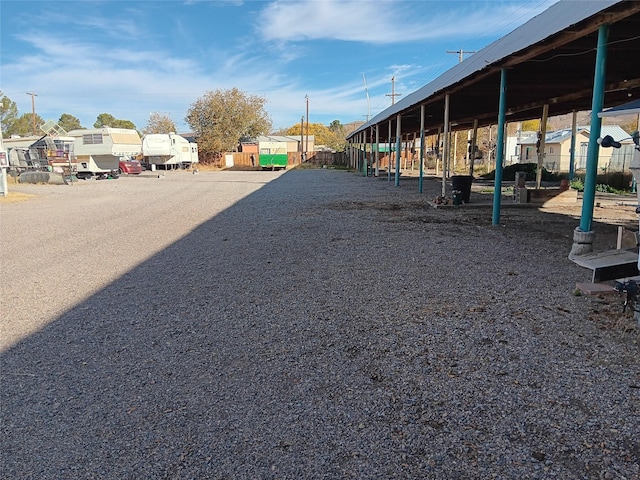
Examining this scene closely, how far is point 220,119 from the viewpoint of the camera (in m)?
59.1

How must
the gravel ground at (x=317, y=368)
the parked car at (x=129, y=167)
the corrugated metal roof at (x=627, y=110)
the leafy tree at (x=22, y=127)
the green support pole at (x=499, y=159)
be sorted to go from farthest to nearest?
the leafy tree at (x=22, y=127), the parked car at (x=129, y=167), the green support pole at (x=499, y=159), the corrugated metal roof at (x=627, y=110), the gravel ground at (x=317, y=368)

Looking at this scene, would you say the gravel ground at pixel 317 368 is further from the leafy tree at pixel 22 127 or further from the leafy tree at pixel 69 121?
the leafy tree at pixel 69 121

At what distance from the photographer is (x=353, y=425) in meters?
2.72

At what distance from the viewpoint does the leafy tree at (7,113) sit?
57.4 m

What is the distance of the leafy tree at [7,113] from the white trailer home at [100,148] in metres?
37.5

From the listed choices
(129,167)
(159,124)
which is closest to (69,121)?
(159,124)

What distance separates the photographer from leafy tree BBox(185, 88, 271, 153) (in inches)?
2307

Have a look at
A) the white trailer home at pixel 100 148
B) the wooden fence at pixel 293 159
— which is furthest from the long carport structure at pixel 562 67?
the wooden fence at pixel 293 159

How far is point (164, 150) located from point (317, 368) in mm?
37505

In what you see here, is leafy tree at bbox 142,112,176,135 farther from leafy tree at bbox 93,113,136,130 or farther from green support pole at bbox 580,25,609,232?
green support pole at bbox 580,25,609,232

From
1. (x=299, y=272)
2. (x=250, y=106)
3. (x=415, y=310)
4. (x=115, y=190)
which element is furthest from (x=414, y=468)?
(x=250, y=106)

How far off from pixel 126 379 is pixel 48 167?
2973cm

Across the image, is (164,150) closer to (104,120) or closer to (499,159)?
(499,159)

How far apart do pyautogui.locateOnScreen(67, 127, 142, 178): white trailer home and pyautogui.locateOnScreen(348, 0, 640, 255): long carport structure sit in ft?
60.9
